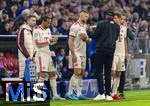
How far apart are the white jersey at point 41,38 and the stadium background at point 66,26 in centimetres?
210

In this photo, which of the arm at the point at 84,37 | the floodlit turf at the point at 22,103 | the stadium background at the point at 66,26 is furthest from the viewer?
the stadium background at the point at 66,26

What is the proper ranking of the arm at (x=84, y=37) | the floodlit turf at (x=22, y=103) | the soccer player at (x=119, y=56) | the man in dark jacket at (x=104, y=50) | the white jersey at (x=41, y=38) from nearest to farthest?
the floodlit turf at (x=22, y=103) < the man in dark jacket at (x=104, y=50) < the white jersey at (x=41, y=38) < the arm at (x=84, y=37) < the soccer player at (x=119, y=56)

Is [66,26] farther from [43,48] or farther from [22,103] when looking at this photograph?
[22,103]

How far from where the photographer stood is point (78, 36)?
1720cm

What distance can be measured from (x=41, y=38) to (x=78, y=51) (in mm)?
1186

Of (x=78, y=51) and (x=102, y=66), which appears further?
(x=78, y=51)

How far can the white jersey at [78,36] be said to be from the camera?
17125 mm

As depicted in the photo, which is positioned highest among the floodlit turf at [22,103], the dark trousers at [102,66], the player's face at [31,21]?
the player's face at [31,21]

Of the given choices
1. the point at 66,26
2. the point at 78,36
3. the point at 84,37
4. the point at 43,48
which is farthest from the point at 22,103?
the point at 66,26

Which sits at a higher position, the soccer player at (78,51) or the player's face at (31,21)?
the player's face at (31,21)

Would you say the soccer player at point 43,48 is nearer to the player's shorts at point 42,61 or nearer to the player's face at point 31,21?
the player's shorts at point 42,61

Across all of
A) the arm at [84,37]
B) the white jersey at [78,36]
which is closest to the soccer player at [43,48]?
the white jersey at [78,36]

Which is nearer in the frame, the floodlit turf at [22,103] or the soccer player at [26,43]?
the floodlit turf at [22,103]

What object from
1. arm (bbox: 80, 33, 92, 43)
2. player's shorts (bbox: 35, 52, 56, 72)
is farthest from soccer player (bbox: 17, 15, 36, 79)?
arm (bbox: 80, 33, 92, 43)
